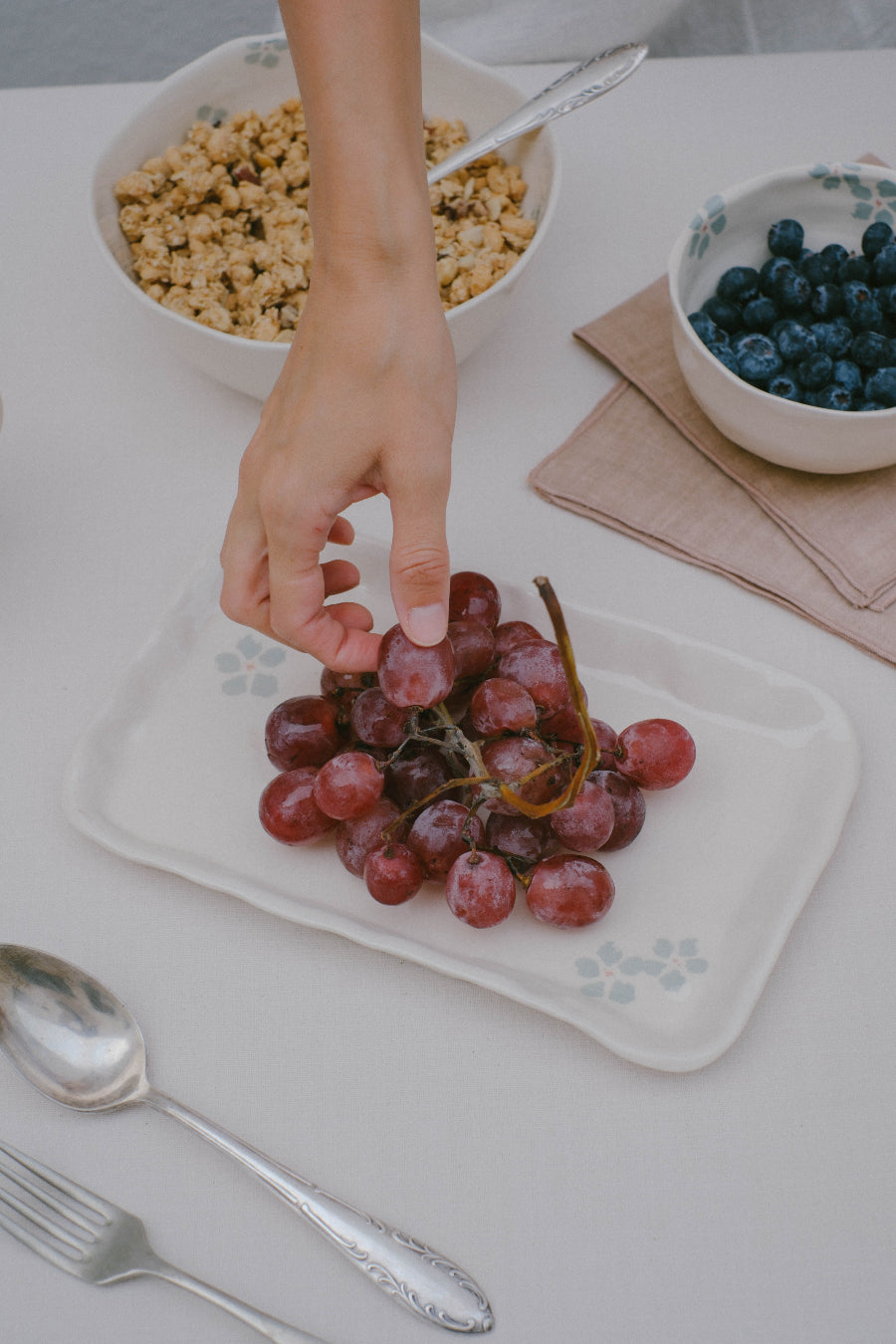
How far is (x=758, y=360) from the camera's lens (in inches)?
28.6

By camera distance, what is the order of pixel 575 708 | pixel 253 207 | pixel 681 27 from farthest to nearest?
pixel 681 27, pixel 253 207, pixel 575 708

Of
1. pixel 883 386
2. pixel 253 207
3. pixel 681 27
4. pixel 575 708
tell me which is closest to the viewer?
pixel 575 708

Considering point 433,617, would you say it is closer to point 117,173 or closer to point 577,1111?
point 577,1111

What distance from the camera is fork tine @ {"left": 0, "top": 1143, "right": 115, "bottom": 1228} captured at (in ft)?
1.81

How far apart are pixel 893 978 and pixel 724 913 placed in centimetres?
11

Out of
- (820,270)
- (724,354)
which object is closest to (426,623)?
(724,354)

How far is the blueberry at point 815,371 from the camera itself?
71 cm

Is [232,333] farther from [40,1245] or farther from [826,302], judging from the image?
[40,1245]

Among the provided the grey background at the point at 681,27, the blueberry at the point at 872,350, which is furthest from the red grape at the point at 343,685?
the grey background at the point at 681,27

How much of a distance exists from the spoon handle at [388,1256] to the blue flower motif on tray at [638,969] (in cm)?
17

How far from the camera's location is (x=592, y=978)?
60 centimetres

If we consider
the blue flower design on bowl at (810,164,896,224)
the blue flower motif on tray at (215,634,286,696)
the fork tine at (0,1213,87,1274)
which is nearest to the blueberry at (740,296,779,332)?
the blue flower design on bowl at (810,164,896,224)

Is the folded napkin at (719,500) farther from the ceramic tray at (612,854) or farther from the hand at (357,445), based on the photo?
the hand at (357,445)

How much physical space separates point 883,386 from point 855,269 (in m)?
0.12
